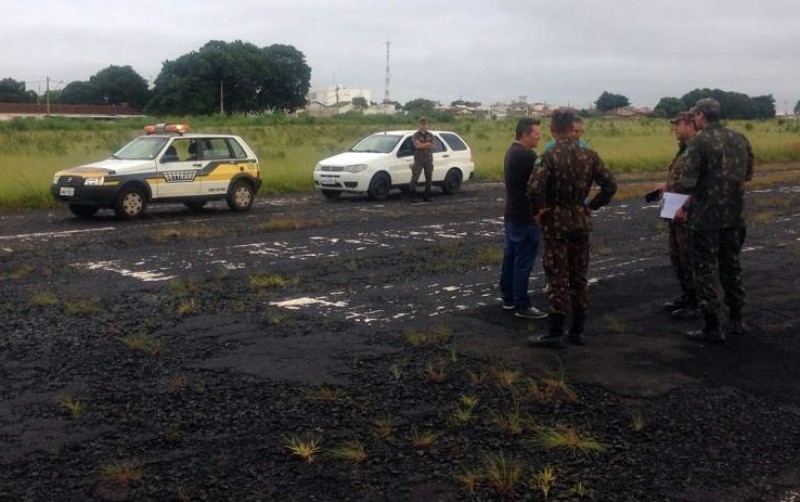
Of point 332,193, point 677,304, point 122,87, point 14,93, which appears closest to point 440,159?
point 332,193

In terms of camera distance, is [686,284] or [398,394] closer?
[398,394]

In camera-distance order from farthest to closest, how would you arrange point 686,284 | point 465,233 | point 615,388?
point 465,233
point 686,284
point 615,388

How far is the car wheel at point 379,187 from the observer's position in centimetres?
2117

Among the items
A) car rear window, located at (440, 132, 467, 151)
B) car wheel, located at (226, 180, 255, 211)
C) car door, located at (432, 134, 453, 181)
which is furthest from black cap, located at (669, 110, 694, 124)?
car rear window, located at (440, 132, 467, 151)

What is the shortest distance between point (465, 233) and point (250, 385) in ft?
29.0

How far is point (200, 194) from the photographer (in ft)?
58.2

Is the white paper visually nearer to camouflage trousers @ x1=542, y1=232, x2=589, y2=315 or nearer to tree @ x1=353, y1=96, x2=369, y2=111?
camouflage trousers @ x1=542, y1=232, x2=589, y2=315

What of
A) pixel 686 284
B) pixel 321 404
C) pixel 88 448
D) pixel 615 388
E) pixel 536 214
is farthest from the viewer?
pixel 686 284

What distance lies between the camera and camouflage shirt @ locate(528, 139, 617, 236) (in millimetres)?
7332

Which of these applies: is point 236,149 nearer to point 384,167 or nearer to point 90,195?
point 90,195

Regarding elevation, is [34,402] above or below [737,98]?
below

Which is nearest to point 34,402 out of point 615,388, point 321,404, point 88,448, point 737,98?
point 88,448

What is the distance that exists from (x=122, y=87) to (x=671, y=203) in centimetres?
10757

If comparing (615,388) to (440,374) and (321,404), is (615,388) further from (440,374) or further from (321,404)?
(321,404)
